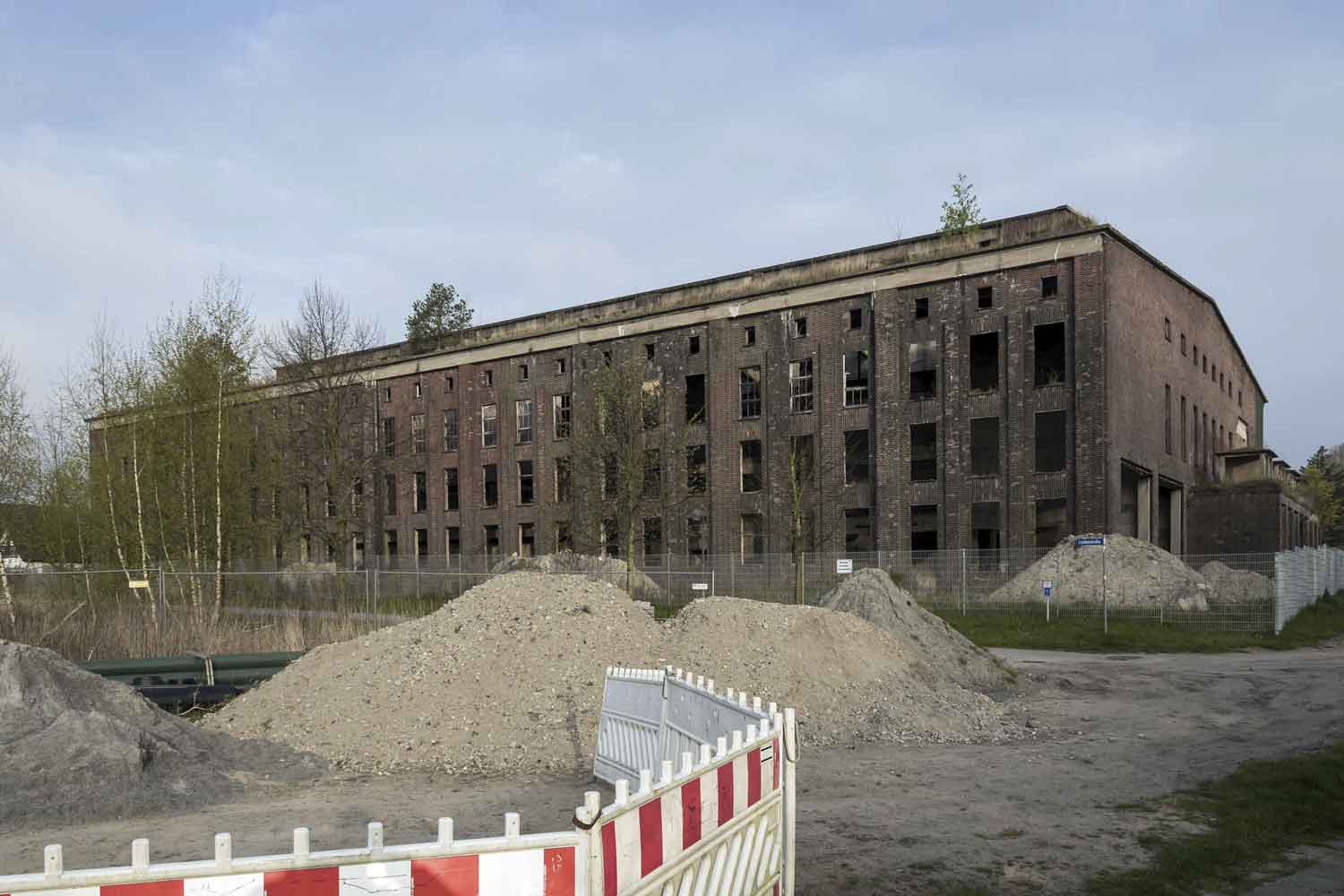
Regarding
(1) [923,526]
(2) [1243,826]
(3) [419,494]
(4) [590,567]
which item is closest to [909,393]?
(1) [923,526]

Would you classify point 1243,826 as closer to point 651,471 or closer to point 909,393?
point 909,393

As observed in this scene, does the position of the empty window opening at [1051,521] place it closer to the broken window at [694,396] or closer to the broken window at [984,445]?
the broken window at [984,445]

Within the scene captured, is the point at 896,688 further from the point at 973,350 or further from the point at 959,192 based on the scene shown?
the point at 959,192

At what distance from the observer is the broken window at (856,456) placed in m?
42.9


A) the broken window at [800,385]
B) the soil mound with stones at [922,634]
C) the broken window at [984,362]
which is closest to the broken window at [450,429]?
the broken window at [800,385]

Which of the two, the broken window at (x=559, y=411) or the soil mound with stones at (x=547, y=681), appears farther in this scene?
the broken window at (x=559, y=411)

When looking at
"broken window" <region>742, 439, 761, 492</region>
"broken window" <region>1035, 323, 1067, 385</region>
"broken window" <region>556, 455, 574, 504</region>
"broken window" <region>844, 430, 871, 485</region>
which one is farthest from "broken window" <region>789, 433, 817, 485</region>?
"broken window" <region>556, 455, 574, 504</region>

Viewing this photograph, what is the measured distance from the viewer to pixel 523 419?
54594 millimetres

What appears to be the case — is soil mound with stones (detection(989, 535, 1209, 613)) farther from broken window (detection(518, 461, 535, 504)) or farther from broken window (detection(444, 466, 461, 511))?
broken window (detection(444, 466, 461, 511))

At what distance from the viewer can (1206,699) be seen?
54.1ft

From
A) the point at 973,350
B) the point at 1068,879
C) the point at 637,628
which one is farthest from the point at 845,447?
the point at 1068,879

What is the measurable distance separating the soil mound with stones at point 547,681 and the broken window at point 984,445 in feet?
79.6

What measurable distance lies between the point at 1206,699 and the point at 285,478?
30.9 meters

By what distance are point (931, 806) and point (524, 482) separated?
151 ft
